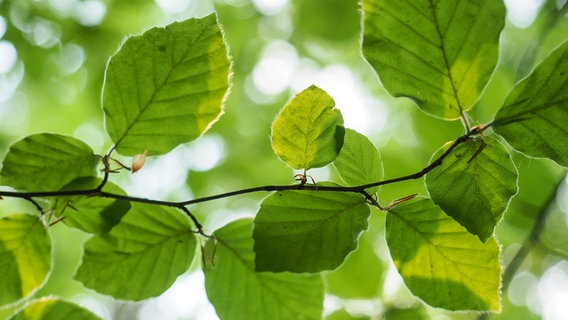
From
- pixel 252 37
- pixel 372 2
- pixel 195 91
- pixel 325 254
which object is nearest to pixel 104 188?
pixel 195 91

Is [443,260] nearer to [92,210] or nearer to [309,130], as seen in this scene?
[309,130]

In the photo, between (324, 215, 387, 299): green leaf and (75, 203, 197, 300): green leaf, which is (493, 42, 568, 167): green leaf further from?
(324, 215, 387, 299): green leaf

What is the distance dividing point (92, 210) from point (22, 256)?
0.12 metres

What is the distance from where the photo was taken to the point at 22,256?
0.70 m

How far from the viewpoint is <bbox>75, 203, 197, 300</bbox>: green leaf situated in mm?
714

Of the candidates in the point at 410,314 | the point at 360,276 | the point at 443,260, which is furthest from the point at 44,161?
the point at 360,276

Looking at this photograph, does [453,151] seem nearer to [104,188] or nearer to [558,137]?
[558,137]

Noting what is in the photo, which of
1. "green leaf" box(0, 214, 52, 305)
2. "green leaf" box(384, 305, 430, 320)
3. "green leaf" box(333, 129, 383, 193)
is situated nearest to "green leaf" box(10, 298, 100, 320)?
"green leaf" box(0, 214, 52, 305)

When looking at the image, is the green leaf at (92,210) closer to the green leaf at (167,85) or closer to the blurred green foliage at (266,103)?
the green leaf at (167,85)

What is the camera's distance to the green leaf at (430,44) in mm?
522

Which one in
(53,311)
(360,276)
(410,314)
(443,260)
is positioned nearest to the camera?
(443,260)

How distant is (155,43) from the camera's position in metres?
0.58

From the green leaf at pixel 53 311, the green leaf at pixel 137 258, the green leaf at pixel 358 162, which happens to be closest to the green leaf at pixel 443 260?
the green leaf at pixel 358 162

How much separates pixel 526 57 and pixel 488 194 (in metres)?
1.50
